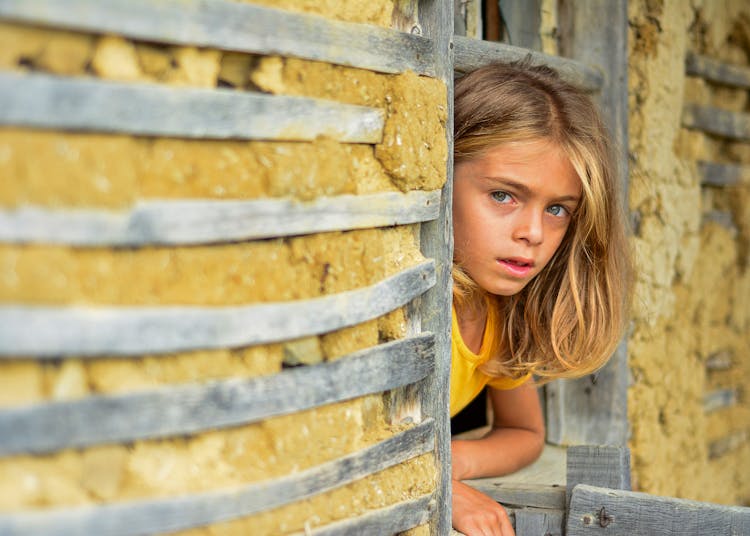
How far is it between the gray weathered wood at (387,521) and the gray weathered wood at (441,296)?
0.21 ft

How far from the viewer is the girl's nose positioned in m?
2.56

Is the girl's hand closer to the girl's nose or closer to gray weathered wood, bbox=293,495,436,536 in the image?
gray weathered wood, bbox=293,495,436,536

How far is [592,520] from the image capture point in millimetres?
2439

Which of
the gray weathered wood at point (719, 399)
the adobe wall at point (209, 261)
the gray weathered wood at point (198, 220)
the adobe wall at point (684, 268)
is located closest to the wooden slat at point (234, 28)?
the adobe wall at point (209, 261)

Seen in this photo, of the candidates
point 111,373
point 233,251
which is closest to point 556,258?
point 233,251

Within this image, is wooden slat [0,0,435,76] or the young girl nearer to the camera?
wooden slat [0,0,435,76]

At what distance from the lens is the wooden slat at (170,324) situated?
1.37 m

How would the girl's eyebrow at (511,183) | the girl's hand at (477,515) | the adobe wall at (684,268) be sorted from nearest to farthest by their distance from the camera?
the girl's hand at (477,515) < the girl's eyebrow at (511,183) < the adobe wall at (684,268)

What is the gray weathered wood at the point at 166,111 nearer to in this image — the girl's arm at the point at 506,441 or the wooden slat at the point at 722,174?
the girl's arm at the point at 506,441

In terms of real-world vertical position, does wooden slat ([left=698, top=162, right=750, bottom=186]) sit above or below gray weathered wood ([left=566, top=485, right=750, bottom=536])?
above

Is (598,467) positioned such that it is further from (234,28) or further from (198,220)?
(234,28)

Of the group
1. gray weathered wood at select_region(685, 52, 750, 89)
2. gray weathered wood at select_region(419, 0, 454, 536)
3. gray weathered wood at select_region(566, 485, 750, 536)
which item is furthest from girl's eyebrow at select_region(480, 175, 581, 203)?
gray weathered wood at select_region(685, 52, 750, 89)

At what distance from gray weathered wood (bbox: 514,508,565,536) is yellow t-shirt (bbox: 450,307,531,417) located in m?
0.42

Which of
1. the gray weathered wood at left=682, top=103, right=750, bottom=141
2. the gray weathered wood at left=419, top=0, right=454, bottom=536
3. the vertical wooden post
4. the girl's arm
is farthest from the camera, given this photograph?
the gray weathered wood at left=682, top=103, right=750, bottom=141
